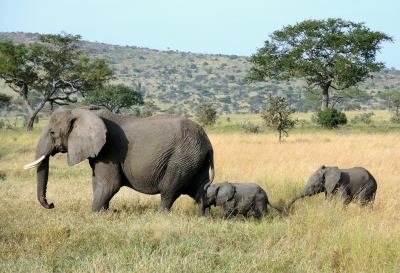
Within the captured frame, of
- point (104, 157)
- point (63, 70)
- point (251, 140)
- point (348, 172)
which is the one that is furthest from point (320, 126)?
point (104, 157)

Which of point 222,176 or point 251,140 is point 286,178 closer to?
point 222,176

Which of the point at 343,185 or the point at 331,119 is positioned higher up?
the point at 343,185

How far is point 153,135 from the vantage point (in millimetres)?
7734

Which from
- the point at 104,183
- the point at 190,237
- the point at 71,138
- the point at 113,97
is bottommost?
the point at 113,97

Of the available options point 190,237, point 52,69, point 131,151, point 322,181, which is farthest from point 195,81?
point 190,237

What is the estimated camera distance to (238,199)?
25.9ft

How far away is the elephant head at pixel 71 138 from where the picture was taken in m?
7.45

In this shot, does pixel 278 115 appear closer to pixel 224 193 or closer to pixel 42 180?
pixel 224 193

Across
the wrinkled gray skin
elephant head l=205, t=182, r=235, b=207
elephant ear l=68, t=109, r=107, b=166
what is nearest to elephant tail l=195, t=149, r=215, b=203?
elephant head l=205, t=182, r=235, b=207

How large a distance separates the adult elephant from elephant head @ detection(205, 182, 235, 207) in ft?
0.88

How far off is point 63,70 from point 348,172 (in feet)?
91.0

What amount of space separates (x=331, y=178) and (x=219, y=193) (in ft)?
6.02

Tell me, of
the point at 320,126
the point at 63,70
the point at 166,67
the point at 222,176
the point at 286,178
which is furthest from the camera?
the point at 166,67

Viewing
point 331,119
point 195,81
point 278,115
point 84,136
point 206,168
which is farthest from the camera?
point 195,81
